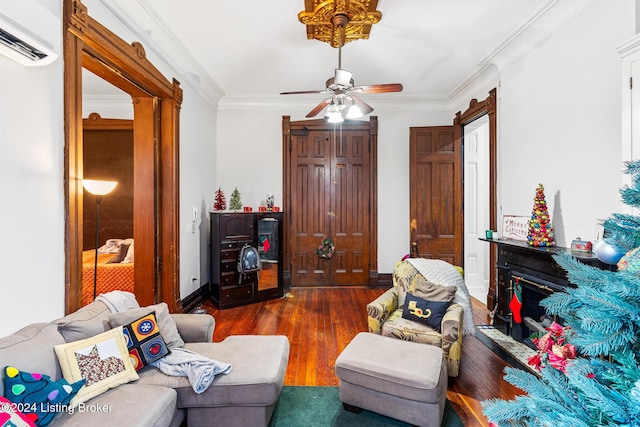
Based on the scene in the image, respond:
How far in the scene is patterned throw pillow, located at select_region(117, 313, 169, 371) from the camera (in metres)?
1.91

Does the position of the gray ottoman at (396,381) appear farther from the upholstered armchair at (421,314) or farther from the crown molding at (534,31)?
the crown molding at (534,31)

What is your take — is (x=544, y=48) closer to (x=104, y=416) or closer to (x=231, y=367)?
(x=231, y=367)

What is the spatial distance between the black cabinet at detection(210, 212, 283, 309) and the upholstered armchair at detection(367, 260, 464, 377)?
226cm

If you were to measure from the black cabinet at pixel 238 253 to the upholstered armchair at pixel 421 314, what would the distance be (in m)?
2.26

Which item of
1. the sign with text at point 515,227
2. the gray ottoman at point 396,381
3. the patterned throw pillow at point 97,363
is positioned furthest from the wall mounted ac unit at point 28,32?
the sign with text at point 515,227

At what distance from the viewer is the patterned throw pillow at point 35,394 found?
1331 mm

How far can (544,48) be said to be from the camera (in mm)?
3039

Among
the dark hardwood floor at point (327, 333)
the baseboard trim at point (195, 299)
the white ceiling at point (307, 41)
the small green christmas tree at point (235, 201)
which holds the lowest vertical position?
the dark hardwood floor at point (327, 333)

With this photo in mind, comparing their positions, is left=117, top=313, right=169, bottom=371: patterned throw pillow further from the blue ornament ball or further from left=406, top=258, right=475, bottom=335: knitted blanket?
the blue ornament ball

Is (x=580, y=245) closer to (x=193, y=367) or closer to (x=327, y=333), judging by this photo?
(x=327, y=333)

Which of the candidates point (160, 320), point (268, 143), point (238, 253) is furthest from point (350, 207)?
point (160, 320)

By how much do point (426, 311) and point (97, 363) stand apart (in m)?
2.33

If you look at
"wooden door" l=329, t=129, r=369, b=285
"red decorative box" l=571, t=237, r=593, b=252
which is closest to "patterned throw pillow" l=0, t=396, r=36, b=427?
"red decorative box" l=571, t=237, r=593, b=252

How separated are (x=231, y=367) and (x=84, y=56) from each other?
2554mm
